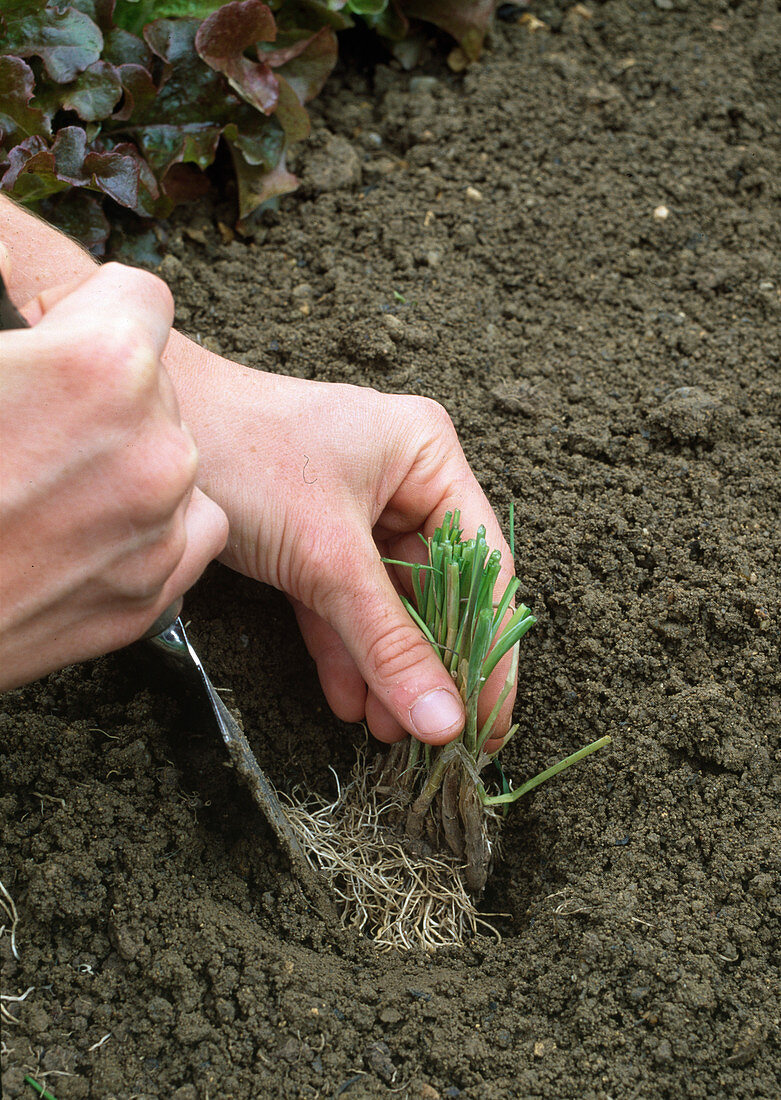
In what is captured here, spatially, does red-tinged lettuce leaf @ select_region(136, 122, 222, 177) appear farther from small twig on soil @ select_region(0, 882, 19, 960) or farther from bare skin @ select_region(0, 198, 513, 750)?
small twig on soil @ select_region(0, 882, 19, 960)

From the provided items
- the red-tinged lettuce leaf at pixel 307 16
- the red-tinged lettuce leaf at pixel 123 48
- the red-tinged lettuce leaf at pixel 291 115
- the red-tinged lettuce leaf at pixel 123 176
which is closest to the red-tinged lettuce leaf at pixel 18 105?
the red-tinged lettuce leaf at pixel 123 176

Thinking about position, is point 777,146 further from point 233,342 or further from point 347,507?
point 347,507

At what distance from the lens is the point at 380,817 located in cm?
163

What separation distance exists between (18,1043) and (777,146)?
251 centimetres

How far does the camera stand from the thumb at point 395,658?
136cm

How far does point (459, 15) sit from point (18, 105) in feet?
3.83

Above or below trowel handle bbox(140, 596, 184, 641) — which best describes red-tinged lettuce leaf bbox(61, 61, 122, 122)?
above

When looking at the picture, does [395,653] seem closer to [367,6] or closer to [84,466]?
[84,466]

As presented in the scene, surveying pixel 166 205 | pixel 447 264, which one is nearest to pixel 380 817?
pixel 447 264

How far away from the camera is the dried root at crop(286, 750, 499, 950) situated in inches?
59.7

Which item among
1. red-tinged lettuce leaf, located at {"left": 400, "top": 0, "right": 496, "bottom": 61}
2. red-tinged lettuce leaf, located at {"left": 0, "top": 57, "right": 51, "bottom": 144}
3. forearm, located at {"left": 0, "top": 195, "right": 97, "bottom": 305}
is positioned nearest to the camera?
forearm, located at {"left": 0, "top": 195, "right": 97, "bottom": 305}

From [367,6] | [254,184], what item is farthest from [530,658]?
[367,6]

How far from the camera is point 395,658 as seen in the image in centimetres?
137

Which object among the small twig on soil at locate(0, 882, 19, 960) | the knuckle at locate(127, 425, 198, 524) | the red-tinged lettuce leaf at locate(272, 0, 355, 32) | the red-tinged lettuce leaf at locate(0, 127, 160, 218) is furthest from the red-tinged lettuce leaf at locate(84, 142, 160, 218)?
the small twig on soil at locate(0, 882, 19, 960)
